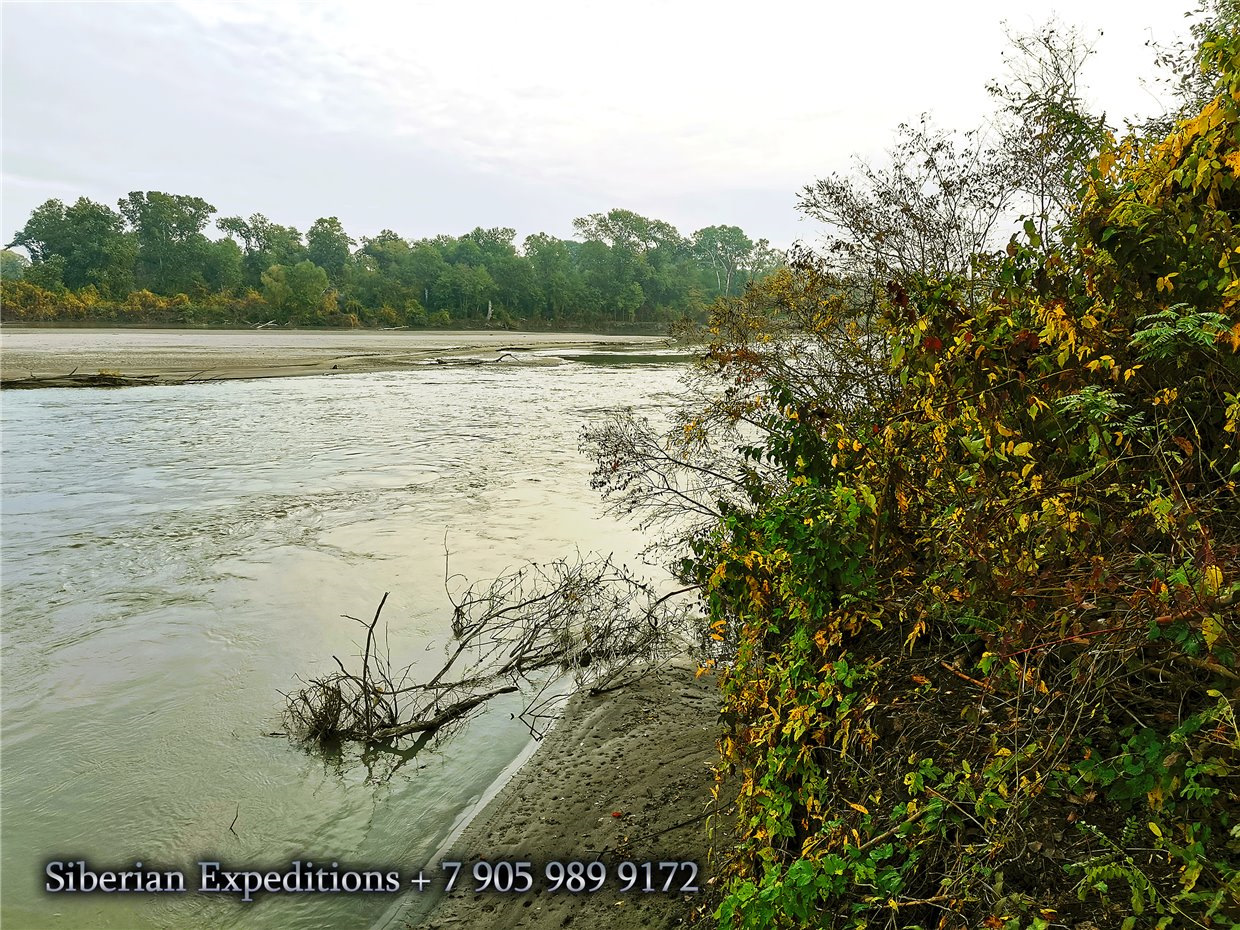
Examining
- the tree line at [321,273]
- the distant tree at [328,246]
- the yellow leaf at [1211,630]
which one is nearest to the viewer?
the yellow leaf at [1211,630]

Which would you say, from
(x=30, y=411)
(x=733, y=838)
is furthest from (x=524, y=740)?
(x=30, y=411)

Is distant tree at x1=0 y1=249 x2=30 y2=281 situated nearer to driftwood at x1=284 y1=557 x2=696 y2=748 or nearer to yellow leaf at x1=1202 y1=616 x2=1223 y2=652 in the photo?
driftwood at x1=284 y1=557 x2=696 y2=748

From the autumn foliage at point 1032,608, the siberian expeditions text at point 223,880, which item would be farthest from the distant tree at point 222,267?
the autumn foliage at point 1032,608

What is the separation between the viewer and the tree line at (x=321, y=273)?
84750mm

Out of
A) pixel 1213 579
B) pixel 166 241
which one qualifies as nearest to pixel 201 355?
pixel 1213 579

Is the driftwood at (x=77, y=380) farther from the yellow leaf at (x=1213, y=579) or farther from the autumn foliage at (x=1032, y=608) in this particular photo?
the yellow leaf at (x=1213, y=579)

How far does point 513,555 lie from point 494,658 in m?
3.28

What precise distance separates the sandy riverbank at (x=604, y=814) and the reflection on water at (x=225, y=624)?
0.49 meters

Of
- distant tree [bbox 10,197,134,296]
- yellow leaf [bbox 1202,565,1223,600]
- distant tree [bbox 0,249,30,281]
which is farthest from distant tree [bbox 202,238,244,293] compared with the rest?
yellow leaf [bbox 1202,565,1223,600]

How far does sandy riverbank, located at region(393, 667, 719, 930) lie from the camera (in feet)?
13.3

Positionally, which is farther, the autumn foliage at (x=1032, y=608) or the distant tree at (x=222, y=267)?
the distant tree at (x=222, y=267)

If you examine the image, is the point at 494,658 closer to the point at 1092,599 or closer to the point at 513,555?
the point at 513,555

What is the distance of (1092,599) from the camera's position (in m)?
2.41

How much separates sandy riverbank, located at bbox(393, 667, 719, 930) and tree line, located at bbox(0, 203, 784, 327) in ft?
244
